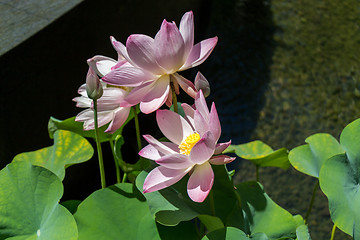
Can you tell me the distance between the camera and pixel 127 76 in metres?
0.55

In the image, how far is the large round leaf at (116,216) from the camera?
65 cm

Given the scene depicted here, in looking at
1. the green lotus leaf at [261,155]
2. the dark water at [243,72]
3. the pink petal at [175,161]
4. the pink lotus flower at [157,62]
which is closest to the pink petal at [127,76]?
the pink lotus flower at [157,62]

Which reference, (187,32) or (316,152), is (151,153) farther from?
(316,152)

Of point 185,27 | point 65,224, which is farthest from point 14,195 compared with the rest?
point 185,27

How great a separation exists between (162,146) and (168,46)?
0.13 m

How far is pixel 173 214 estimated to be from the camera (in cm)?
61

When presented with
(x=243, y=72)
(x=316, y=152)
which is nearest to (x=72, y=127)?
(x=316, y=152)

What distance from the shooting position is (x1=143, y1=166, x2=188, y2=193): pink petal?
536mm

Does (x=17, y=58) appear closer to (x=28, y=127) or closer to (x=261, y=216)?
(x=28, y=127)

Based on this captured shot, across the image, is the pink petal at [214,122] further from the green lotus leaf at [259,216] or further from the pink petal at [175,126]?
the green lotus leaf at [259,216]

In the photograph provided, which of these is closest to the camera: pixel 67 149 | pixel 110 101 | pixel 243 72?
pixel 110 101

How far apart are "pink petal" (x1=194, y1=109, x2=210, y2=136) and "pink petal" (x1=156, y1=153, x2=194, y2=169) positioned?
1.9 inches

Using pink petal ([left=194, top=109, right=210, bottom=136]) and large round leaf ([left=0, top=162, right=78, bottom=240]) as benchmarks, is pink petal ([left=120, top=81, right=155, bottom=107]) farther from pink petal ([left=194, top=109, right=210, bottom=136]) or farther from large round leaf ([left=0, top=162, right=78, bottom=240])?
large round leaf ([left=0, top=162, right=78, bottom=240])

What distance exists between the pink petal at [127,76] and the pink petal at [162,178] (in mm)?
115
